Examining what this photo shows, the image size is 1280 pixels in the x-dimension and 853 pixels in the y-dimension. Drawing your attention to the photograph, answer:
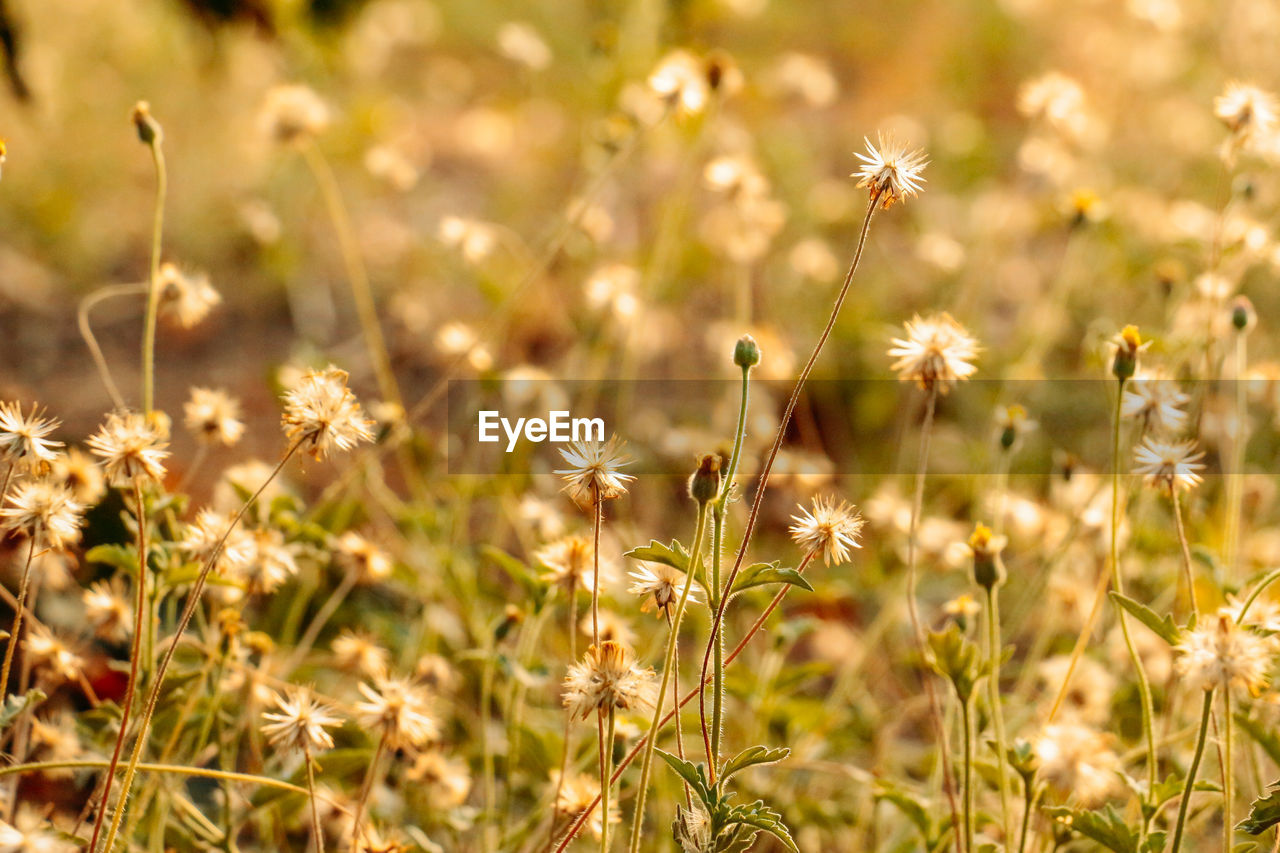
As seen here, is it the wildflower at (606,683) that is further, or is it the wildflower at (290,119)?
the wildflower at (290,119)

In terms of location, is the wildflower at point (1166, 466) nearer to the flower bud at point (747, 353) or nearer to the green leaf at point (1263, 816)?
the green leaf at point (1263, 816)

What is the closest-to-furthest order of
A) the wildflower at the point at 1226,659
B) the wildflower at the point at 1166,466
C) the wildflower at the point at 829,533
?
the wildflower at the point at 1226,659 < the wildflower at the point at 829,533 < the wildflower at the point at 1166,466

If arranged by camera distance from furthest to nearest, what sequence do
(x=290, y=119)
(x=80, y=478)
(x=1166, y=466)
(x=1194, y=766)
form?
(x=290, y=119)
(x=80, y=478)
(x=1166, y=466)
(x=1194, y=766)

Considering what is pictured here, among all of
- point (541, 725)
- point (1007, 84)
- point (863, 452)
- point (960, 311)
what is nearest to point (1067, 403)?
point (960, 311)

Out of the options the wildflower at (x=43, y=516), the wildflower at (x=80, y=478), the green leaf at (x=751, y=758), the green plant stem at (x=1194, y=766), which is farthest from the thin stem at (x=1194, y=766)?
the wildflower at (x=80, y=478)

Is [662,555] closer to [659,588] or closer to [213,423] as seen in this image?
[659,588]

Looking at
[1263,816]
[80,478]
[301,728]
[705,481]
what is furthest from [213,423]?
[1263,816]
